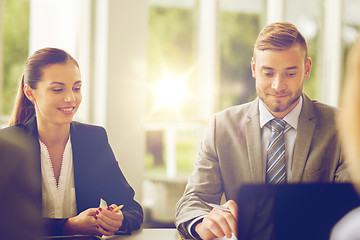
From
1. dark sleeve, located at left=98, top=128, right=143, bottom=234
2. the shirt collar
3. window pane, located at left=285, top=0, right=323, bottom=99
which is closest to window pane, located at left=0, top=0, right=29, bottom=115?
dark sleeve, located at left=98, top=128, right=143, bottom=234

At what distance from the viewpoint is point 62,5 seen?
10.6 ft

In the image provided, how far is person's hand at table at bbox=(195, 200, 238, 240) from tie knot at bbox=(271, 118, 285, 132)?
491 mm

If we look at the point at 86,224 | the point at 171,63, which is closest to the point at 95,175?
the point at 86,224

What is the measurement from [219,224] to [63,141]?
0.82 meters

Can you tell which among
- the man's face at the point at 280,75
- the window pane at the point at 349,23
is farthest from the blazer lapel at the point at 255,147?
the window pane at the point at 349,23

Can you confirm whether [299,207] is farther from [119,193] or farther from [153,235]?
[119,193]

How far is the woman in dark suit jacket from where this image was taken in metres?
1.66

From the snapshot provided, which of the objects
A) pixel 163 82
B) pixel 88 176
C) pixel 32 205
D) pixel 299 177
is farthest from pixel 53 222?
pixel 163 82

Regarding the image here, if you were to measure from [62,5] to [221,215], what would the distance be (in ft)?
8.22

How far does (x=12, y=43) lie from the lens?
3037 mm

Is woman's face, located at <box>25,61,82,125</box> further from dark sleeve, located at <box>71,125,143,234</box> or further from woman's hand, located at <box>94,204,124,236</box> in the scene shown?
woman's hand, located at <box>94,204,124,236</box>

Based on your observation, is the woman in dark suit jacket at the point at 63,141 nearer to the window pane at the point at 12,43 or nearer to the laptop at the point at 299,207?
the laptop at the point at 299,207

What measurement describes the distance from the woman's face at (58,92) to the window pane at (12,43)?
141cm

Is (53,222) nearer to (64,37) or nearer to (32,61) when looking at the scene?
(32,61)
